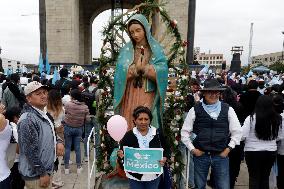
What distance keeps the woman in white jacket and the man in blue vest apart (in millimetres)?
481

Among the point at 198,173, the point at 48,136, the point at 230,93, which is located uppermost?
the point at 230,93

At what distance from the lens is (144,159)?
362 cm

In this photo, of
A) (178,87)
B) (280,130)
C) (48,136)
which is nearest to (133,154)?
(48,136)

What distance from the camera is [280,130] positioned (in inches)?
189

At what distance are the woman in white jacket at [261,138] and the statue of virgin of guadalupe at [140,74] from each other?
139 cm

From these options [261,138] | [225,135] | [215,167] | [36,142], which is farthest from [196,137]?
[36,142]

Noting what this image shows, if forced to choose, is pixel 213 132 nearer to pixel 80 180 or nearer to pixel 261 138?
pixel 261 138

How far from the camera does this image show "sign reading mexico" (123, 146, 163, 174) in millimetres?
3604

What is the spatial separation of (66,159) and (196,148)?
340 cm

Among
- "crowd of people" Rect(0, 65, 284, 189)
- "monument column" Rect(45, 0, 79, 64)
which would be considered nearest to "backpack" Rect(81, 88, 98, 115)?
"crowd of people" Rect(0, 65, 284, 189)

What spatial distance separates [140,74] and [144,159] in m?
1.25

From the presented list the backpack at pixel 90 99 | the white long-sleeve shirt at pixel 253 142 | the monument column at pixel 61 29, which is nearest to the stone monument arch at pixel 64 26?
the monument column at pixel 61 29

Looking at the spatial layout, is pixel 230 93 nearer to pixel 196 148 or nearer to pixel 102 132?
pixel 196 148

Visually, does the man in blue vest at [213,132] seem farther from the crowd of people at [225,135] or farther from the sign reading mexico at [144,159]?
the sign reading mexico at [144,159]
